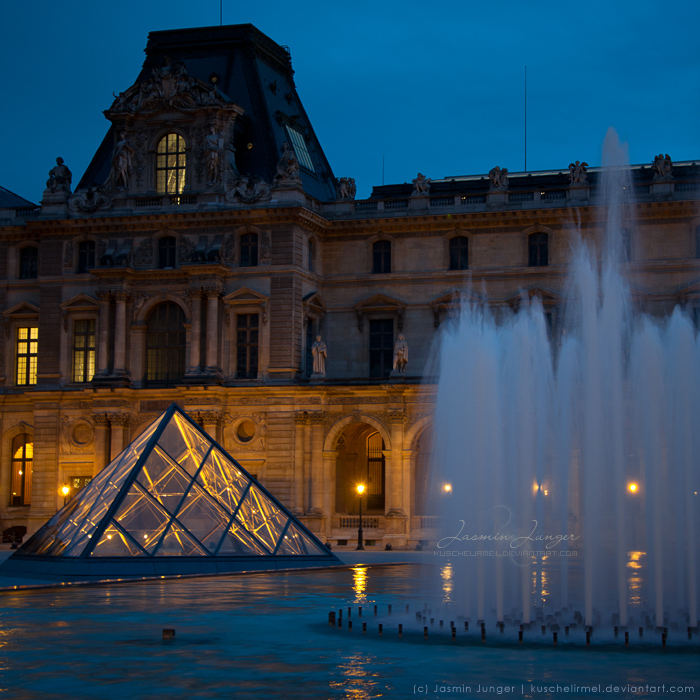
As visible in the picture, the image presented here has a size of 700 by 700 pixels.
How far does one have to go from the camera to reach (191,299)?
52500mm

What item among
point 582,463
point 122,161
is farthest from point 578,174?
point 582,463

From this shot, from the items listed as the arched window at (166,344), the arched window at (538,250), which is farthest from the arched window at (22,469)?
the arched window at (538,250)

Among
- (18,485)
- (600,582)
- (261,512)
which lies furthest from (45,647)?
(18,485)

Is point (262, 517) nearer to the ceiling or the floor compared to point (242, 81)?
nearer to the floor

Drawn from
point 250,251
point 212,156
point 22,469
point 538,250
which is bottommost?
point 22,469

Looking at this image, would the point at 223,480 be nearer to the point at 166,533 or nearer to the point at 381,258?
the point at 166,533

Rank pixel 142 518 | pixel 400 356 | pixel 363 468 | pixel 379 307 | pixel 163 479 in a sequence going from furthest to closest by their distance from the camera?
pixel 363 468 → pixel 379 307 → pixel 400 356 → pixel 163 479 → pixel 142 518

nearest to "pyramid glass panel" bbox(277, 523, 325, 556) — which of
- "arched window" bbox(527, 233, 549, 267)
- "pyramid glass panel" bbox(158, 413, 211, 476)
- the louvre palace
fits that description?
"pyramid glass panel" bbox(158, 413, 211, 476)

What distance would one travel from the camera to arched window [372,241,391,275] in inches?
2148

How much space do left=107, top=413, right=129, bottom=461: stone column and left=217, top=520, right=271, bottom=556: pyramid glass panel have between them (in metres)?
18.4

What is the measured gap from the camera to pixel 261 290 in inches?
2056

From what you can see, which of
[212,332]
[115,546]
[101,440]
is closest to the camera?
[115,546]

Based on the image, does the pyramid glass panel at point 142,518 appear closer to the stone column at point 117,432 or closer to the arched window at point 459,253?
the stone column at point 117,432

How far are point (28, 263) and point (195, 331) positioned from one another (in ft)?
32.1
